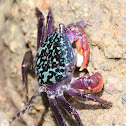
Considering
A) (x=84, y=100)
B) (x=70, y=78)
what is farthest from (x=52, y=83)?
(x=84, y=100)

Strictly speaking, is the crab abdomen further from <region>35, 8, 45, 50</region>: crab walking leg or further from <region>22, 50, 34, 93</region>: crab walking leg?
<region>22, 50, 34, 93</region>: crab walking leg

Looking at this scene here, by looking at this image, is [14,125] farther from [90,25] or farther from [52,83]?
[90,25]

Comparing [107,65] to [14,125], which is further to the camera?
[14,125]

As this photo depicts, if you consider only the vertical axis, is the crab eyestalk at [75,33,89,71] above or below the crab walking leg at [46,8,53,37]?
below

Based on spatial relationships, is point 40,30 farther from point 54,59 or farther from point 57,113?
point 57,113

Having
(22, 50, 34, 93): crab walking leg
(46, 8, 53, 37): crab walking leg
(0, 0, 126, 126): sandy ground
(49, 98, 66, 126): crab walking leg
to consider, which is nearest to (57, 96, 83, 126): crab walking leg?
(49, 98, 66, 126): crab walking leg

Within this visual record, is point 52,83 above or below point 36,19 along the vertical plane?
below
